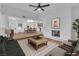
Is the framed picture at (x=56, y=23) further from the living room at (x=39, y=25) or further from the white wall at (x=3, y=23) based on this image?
the white wall at (x=3, y=23)

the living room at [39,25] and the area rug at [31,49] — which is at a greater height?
the living room at [39,25]

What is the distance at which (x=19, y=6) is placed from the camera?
5.42 feet

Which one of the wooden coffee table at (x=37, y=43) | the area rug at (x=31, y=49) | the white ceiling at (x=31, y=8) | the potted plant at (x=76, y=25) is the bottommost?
the area rug at (x=31, y=49)

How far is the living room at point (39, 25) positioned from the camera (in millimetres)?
1622

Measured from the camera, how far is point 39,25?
5.64ft

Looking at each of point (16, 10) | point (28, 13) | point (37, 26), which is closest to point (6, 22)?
point (16, 10)

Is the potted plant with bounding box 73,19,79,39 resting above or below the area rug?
above

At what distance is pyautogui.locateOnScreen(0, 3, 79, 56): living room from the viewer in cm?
162

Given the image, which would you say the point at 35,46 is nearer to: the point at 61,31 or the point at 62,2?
the point at 61,31

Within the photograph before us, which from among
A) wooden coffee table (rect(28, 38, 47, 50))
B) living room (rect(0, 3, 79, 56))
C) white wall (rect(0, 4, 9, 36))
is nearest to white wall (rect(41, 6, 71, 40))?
living room (rect(0, 3, 79, 56))

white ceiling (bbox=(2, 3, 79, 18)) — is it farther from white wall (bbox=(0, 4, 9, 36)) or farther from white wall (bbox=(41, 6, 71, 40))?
white wall (bbox=(0, 4, 9, 36))

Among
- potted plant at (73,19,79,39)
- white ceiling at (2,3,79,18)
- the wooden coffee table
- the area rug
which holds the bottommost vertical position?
the area rug

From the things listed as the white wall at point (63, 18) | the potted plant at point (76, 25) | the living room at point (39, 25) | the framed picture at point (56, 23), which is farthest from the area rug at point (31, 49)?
the potted plant at point (76, 25)

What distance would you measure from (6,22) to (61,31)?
1.00 meters
